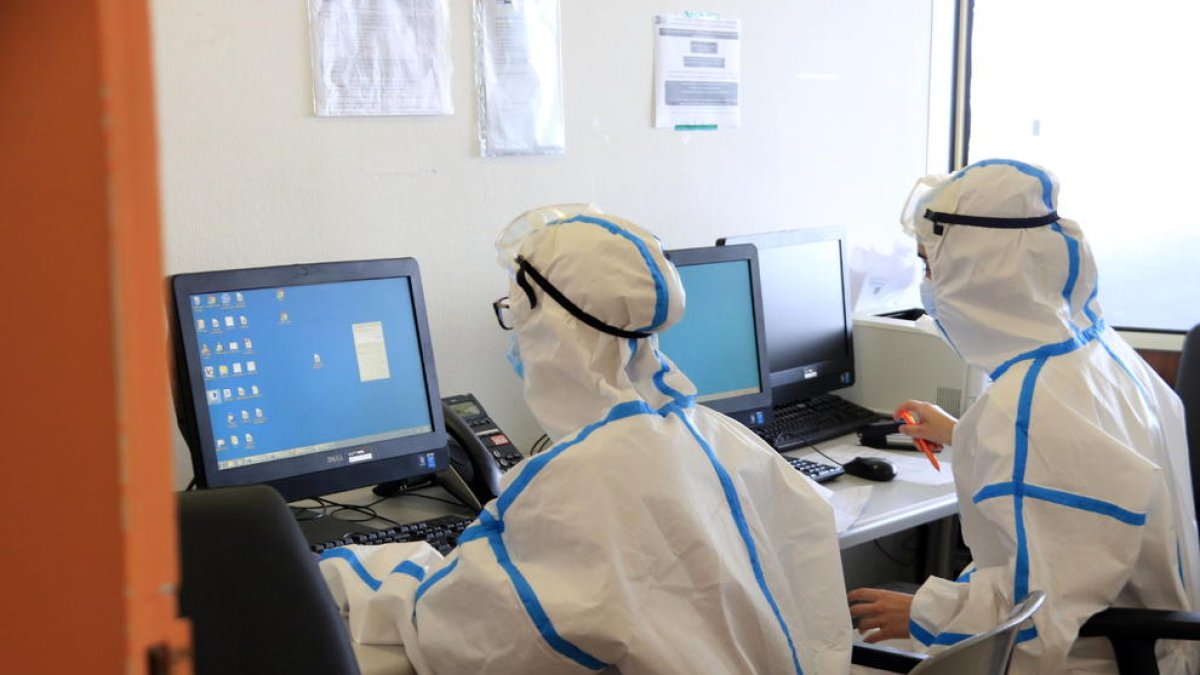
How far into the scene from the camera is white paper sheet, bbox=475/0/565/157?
85.9 inches

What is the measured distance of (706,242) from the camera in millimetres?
2635

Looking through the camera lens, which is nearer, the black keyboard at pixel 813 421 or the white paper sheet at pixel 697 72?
the black keyboard at pixel 813 421

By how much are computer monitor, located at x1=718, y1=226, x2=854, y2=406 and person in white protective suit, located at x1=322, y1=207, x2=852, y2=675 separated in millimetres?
1007

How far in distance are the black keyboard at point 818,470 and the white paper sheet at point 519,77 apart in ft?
2.76

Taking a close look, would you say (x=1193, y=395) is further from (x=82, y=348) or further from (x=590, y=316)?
(x=82, y=348)

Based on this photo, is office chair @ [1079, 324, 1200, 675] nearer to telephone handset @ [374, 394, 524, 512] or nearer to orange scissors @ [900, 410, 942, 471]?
orange scissors @ [900, 410, 942, 471]

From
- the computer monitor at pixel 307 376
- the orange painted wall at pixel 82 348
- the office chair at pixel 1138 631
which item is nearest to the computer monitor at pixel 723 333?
the computer monitor at pixel 307 376

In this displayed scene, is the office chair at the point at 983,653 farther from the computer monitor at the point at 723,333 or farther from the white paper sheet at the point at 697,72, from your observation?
the white paper sheet at the point at 697,72

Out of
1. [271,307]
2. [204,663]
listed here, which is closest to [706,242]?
[271,307]

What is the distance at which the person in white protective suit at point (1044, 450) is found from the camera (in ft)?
5.15

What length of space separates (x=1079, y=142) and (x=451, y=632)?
249 cm

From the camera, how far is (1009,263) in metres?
1.70

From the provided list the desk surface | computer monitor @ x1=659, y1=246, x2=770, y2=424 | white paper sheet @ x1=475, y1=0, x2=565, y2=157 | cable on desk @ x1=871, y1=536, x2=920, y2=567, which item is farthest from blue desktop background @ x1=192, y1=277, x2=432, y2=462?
cable on desk @ x1=871, y1=536, x2=920, y2=567

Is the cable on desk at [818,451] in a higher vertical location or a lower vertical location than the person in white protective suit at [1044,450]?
lower
